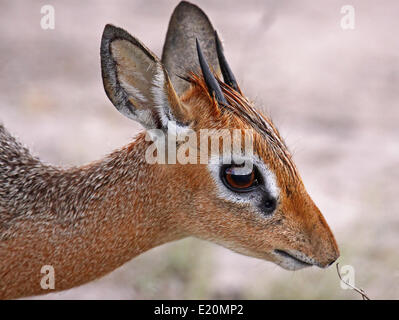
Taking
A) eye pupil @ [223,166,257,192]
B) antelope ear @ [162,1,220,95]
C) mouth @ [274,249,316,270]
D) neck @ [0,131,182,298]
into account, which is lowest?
mouth @ [274,249,316,270]

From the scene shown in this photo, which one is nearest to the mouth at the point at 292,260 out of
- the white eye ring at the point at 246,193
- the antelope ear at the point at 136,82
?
the white eye ring at the point at 246,193

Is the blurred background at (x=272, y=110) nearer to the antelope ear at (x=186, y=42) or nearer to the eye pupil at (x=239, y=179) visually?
the antelope ear at (x=186, y=42)

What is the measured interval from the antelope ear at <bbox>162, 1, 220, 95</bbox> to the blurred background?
0.47 meters

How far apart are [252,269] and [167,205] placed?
298 cm

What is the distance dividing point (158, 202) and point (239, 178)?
485 mm

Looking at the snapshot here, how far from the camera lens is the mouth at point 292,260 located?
3773 mm

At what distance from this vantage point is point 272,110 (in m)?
9.02

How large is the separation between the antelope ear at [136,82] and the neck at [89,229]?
1.00 feet

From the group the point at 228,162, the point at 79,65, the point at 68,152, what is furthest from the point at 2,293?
the point at 79,65

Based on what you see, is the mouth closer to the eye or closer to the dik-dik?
the dik-dik

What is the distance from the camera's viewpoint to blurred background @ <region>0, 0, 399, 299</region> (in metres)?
6.33

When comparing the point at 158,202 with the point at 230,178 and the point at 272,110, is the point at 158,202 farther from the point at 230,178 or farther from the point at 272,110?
the point at 272,110

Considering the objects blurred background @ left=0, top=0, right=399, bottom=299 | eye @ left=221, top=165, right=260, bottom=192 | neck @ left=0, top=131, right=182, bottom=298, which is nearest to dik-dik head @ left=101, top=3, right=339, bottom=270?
eye @ left=221, top=165, right=260, bottom=192

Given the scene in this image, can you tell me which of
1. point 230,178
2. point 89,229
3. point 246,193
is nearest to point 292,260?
point 246,193
